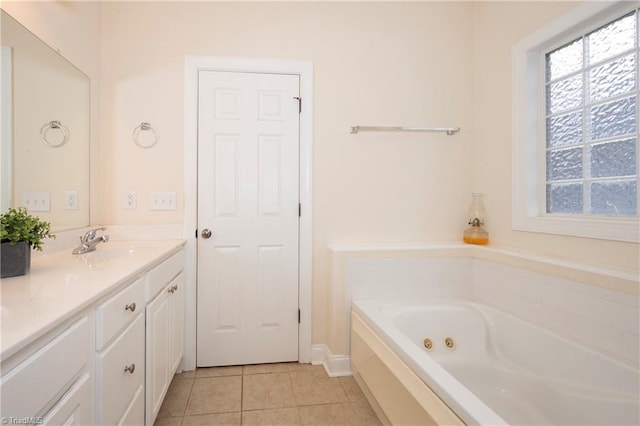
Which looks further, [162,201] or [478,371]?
[162,201]

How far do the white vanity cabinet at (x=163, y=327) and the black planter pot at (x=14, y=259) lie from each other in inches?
16.9

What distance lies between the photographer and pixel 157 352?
1557 millimetres

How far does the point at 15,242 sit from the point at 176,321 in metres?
1.03

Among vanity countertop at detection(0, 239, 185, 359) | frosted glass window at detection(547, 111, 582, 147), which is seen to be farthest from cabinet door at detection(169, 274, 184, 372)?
frosted glass window at detection(547, 111, 582, 147)

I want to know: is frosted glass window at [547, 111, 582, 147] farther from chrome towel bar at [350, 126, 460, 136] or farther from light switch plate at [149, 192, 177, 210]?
light switch plate at [149, 192, 177, 210]

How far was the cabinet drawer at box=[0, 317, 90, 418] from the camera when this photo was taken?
0.61 meters

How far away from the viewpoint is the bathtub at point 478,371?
1.21m

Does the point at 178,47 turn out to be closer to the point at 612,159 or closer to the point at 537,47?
the point at 537,47

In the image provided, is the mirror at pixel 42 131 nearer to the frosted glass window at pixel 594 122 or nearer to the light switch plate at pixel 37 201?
the light switch plate at pixel 37 201

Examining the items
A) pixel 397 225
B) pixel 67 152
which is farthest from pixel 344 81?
pixel 67 152

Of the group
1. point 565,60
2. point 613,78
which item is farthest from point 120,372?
point 565,60

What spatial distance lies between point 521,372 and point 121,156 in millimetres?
2735

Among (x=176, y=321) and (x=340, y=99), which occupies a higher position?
(x=340, y=99)

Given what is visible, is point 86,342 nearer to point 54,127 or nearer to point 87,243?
point 87,243
